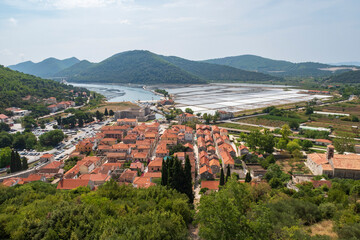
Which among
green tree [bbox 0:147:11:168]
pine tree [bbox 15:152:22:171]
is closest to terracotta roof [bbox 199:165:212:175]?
pine tree [bbox 15:152:22:171]

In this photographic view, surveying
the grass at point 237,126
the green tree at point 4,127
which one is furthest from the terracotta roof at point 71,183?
the green tree at point 4,127

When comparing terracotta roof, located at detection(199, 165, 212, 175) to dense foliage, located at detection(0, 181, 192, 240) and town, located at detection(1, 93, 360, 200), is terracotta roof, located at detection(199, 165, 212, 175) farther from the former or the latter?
dense foliage, located at detection(0, 181, 192, 240)

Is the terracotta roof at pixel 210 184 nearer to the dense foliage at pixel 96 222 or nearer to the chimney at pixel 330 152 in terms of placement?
the dense foliage at pixel 96 222

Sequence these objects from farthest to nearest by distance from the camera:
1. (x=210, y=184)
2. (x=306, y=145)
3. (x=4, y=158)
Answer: (x=306, y=145), (x=4, y=158), (x=210, y=184)

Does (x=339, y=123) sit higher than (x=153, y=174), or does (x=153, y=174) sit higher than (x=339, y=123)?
(x=339, y=123)

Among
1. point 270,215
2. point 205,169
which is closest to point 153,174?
point 205,169

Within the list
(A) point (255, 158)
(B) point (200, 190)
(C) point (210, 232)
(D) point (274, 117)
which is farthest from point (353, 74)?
(C) point (210, 232)

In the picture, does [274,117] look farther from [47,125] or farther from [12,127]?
[12,127]

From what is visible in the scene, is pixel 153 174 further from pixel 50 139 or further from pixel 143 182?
pixel 50 139

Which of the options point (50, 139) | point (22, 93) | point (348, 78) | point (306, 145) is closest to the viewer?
point (306, 145)

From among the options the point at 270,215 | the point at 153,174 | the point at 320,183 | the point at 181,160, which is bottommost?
the point at 153,174

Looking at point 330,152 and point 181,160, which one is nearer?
point 181,160
